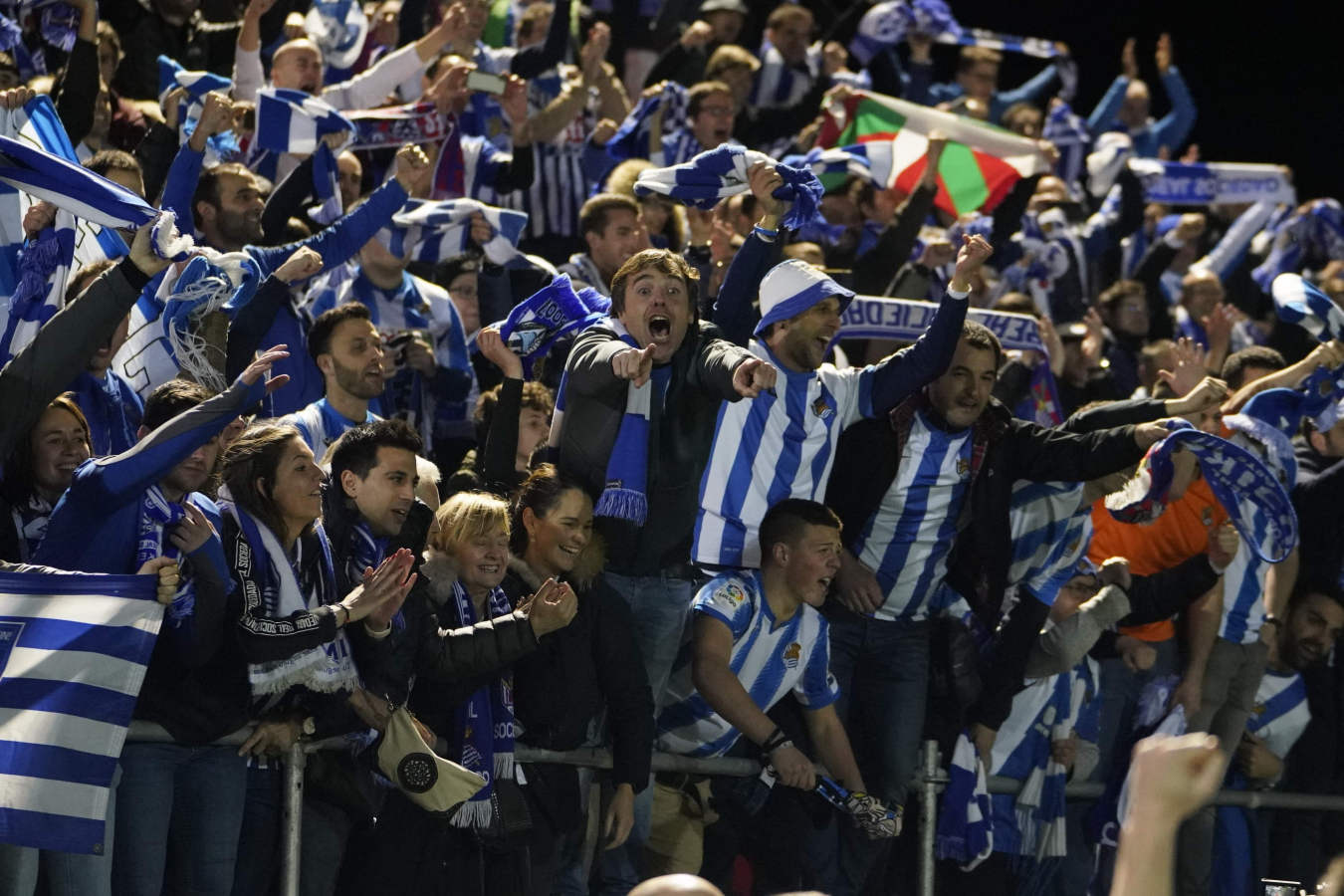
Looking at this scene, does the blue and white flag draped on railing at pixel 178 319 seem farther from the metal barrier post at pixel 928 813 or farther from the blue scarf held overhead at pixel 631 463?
the metal barrier post at pixel 928 813

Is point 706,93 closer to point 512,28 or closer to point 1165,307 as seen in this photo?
point 512,28

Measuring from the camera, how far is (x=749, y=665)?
6992mm

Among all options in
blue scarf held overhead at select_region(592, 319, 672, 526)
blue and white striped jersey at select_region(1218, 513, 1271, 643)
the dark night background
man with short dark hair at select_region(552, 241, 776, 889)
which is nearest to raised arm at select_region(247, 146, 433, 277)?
man with short dark hair at select_region(552, 241, 776, 889)

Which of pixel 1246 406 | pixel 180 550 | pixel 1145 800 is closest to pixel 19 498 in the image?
pixel 180 550

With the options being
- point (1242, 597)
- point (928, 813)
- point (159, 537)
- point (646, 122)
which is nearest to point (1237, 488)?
point (1242, 597)

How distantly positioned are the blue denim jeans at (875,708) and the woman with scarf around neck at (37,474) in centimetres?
278

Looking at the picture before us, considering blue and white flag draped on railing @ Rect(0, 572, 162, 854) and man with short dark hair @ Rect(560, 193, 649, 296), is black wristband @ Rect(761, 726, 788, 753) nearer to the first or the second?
blue and white flag draped on railing @ Rect(0, 572, 162, 854)

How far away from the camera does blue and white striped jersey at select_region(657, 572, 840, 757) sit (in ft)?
22.8

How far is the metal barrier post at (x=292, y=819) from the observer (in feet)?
19.1

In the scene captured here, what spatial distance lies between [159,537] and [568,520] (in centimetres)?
137

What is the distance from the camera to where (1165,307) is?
12.9 metres

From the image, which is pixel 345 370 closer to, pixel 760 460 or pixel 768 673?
pixel 760 460

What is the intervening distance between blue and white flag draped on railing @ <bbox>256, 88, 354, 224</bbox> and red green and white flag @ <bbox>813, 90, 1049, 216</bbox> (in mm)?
3651

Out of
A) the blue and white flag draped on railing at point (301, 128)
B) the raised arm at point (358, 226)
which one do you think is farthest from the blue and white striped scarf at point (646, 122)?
the raised arm at point (358, 226)
